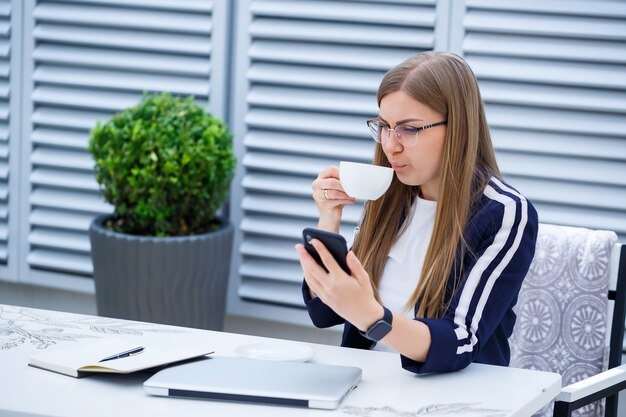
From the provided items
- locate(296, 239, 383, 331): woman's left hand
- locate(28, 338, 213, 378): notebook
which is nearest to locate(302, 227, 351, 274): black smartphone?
locate(296, 239, 383, 331): woman's left hand

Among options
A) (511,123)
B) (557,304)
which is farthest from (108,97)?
(557,304)

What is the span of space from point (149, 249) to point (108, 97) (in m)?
0.92

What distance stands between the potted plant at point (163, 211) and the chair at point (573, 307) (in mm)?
1600

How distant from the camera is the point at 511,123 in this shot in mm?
3605

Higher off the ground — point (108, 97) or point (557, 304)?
point (108, 97)

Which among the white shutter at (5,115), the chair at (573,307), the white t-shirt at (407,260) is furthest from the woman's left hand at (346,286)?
the white shutter at (5,115)

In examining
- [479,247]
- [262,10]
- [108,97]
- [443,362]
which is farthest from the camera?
[108,97]

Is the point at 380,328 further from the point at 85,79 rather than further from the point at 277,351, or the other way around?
the point at 85,79

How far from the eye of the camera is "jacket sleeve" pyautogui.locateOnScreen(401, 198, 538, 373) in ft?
5.91

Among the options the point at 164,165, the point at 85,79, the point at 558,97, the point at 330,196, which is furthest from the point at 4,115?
the point at 330,196

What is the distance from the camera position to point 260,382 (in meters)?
1.65

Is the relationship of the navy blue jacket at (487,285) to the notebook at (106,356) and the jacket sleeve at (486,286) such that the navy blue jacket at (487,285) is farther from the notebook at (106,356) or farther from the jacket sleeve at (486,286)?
the notebook at (106,356)

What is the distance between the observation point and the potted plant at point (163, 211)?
3.62 m

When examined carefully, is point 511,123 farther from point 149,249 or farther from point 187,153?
point 149,249
